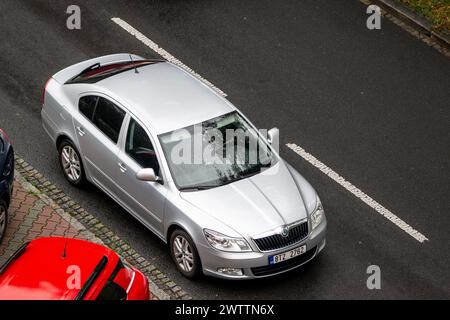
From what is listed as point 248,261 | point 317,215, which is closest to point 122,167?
point 248,261

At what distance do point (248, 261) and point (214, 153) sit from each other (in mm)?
1615

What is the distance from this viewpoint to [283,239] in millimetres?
13188

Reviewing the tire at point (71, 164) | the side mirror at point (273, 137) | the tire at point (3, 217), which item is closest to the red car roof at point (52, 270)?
the tire at point (3, 217)

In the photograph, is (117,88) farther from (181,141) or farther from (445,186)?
(445,186)

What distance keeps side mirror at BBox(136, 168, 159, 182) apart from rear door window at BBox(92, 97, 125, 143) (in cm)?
94

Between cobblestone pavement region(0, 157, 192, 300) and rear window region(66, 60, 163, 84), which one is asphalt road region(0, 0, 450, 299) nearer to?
cobblestone pavement region(0, 157, 192, 300)

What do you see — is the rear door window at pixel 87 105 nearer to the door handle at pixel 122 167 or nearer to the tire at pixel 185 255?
the door handle at pixel 122 167

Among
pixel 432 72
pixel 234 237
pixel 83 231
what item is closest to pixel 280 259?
pixel 234 237

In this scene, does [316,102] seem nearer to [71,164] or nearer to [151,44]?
[151,44]

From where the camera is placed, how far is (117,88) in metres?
14.6

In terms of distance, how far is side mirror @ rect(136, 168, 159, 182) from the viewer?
1348cm

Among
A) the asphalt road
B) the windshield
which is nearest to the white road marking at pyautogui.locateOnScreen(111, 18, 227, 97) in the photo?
the asphalt road
